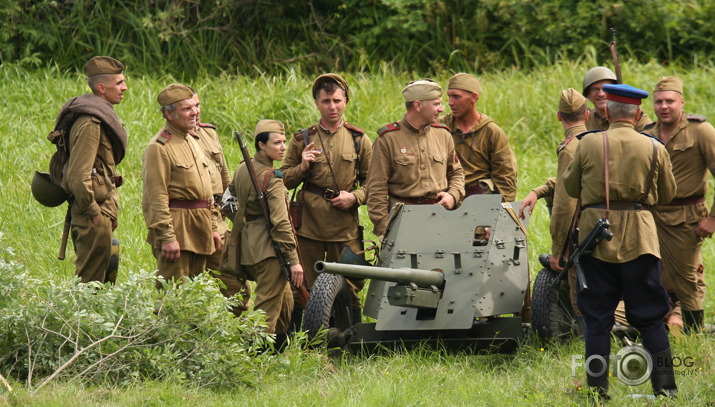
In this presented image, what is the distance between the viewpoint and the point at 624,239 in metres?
5.54

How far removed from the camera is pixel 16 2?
49.1 feet

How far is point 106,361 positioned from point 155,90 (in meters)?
8.13

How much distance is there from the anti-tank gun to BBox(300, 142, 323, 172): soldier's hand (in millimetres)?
721

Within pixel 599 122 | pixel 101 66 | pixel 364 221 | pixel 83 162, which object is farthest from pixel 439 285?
pixel 364 221

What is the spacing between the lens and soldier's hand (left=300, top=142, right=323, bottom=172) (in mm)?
7344

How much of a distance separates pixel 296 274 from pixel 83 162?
1586 millimetres

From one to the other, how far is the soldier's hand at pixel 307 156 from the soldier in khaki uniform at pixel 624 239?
2.24 meters

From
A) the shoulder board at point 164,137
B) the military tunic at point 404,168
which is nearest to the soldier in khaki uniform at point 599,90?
the military tunic at point 404,168

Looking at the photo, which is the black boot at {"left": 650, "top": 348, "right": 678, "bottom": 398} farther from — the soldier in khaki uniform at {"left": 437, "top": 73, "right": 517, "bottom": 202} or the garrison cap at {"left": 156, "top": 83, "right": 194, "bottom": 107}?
the garrison cap at {"left": 156, "top": 83, "right": 194, "bottom": 107}

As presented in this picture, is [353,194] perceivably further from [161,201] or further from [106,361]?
[106,361]

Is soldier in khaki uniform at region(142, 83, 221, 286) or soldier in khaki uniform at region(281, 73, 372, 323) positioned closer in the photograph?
soldier in khaki uniform at region(142, 83, 221, 286)

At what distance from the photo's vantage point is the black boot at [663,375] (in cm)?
552

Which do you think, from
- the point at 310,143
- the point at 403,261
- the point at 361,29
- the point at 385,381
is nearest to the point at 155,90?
the point at 361,29

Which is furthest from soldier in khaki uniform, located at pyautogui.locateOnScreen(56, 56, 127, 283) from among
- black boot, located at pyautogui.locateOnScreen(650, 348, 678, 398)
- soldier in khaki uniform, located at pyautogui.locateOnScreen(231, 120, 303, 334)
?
black boot, located at pyautogui.locateOnScreen(650, 348, 678, 398)
